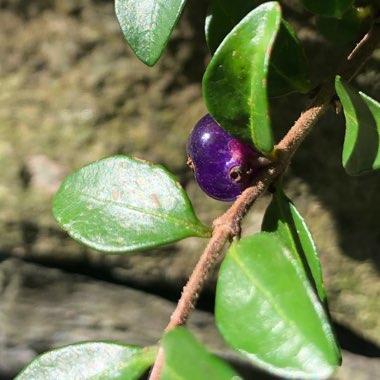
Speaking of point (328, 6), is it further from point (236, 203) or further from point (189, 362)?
point (189, 362)

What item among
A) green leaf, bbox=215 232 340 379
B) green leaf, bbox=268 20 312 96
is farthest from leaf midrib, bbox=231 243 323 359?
green leaf, bbox=268 20 312 96

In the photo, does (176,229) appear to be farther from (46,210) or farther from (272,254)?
(46,210)

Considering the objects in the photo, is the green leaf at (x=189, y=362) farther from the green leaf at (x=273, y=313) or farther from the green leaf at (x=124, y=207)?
the green leaf at (x=124, y=207)

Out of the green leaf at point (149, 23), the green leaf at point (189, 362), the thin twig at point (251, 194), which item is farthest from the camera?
the green leaf at point (149, 23)

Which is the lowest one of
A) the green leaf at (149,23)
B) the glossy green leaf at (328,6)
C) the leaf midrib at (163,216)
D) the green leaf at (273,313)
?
the leaf midrib at (163,216)

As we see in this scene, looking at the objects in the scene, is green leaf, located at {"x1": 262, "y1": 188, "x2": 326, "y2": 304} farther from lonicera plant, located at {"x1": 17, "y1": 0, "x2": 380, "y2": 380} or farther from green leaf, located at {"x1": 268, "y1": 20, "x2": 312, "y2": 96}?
green leaf, located at {"x1": 268, "y1": 20, "x2": 312, "y2": 96}

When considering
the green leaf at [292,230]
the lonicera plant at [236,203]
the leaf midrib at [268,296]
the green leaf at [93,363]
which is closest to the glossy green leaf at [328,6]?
the lonicera plant at [236,203]
